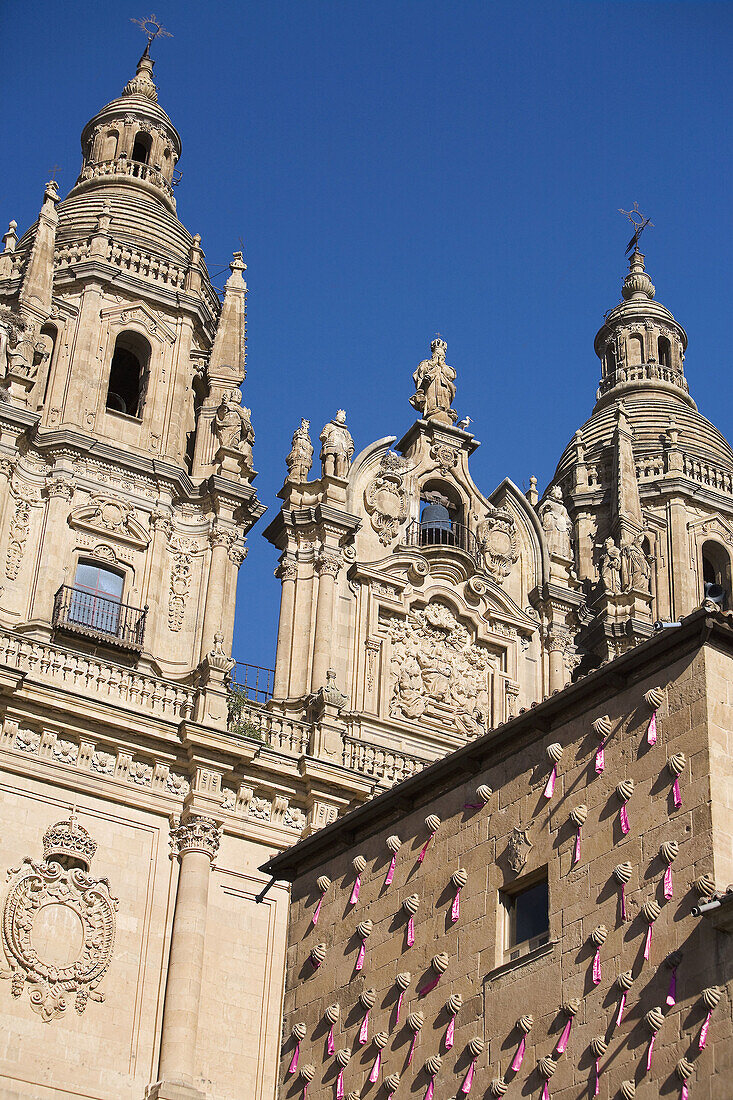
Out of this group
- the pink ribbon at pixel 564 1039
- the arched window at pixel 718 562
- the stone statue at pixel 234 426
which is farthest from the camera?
the arched window at pixel 718 562

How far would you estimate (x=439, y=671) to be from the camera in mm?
36812

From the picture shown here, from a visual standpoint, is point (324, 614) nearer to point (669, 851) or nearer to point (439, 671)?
point (439, 671)

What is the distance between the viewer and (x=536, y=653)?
126ft

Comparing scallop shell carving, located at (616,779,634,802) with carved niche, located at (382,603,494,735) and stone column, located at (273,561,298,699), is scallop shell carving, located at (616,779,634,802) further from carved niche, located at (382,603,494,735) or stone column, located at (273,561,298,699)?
carved niche, located at (382,603,494,735)

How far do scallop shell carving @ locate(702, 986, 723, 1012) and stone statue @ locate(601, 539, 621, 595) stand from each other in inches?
923

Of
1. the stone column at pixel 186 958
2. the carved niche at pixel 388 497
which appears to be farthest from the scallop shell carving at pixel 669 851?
the carved niche at pixel 388 497

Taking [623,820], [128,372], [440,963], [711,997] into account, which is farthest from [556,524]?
[711,997]

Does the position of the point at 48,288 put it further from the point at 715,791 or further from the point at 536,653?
the point at 715,791

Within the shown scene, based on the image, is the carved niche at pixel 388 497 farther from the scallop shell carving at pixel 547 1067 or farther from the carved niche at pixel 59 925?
the scallop shell carving at pixel 547 1067

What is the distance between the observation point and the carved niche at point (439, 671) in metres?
36.3

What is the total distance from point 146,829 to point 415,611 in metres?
8.50

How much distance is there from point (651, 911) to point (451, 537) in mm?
21178

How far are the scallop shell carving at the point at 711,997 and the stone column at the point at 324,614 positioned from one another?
17.5 metres

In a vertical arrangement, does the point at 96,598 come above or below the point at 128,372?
below
